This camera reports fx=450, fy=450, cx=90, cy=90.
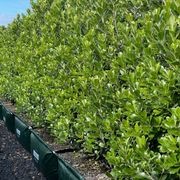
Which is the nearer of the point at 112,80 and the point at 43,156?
the point at 112,80

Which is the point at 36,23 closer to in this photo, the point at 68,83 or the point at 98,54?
the point at 68,83

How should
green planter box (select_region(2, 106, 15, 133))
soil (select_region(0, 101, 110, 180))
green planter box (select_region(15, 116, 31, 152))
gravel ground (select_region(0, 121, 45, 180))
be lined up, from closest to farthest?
1. soil (select_region(0, 101, 110, 180))
2. gravel ground (select_region(0, 121, 45, 180))
3. green planter box (select_region(15, 116, 31, 152))
4. green planter box (select_region(2, 106, 15, 133))

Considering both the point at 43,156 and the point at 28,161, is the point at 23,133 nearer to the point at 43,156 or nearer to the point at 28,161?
the point at 28,161

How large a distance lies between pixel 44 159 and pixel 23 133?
2.02 meters

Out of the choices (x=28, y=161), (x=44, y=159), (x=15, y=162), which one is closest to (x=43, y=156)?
(x=44, y=159)

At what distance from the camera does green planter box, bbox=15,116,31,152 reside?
28.4 ft

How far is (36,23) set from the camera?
10.5 metres

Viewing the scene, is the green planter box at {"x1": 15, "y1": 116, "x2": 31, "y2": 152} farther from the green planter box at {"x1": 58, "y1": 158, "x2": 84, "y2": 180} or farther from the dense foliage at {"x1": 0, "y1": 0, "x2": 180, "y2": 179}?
the green planter box at {"x1": 58, "y1": 158, "x2": 84, "y2": 180}

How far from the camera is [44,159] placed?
6984 millimetres

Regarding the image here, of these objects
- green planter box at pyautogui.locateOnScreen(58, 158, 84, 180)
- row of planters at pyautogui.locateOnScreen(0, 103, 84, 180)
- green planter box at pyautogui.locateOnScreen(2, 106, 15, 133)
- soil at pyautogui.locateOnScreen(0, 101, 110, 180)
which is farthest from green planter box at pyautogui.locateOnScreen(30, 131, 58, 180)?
green planter box at pyautogui.locateOnScreen(2, 106, 15, 133)

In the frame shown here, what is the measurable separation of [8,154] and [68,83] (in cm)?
260

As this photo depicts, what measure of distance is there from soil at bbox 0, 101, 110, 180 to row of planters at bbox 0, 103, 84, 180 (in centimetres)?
11

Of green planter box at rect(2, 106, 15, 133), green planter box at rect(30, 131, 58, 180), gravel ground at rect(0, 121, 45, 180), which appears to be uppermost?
green planter box at rect(2, 106, 15, 133)

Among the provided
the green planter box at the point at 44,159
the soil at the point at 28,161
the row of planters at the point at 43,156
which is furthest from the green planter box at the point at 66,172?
the green planter box at the point at 44,159
